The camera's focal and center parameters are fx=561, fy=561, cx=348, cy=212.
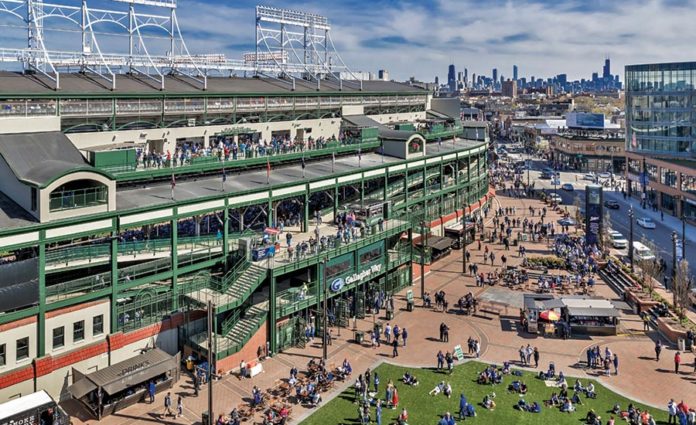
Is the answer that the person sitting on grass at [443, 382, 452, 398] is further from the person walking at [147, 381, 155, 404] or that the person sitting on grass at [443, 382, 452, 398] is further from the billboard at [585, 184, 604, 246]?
the billboard at [585, 184, 604, 246]

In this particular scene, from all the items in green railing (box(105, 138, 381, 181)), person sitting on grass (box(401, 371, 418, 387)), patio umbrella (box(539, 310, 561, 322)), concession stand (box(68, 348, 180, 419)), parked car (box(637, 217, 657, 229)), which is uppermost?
green railing (box(105, 138, 381, 181))

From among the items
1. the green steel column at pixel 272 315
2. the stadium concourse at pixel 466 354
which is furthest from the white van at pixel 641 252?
the green steel column at pixel 272 315

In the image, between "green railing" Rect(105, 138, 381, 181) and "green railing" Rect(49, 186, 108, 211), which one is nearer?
"green railing" Rect(49, 186, 108, 211)

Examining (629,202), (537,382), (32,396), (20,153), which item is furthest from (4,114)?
(629,202)

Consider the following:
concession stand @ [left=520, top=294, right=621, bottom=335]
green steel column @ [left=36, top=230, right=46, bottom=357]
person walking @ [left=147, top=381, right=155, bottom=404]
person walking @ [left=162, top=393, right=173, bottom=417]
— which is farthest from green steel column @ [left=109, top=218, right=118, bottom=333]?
concession stand @ [left=520, top=294, right=621, bottom=335]

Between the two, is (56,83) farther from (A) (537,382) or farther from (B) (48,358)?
(A) (537,382)

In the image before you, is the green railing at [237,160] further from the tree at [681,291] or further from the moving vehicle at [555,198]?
the moving vehicle at [555,198]
